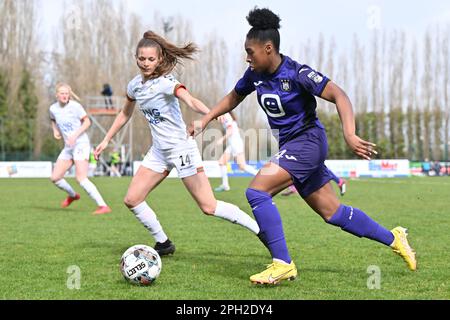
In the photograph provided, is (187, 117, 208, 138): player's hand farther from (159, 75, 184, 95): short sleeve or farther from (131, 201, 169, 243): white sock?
(131, 201, 169, 243): white sock

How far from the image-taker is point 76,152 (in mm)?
11359

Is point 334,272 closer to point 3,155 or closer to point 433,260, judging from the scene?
point 433,260

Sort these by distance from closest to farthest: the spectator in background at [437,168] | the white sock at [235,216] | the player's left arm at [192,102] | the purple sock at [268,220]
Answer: the purple sock at [268,220] < the player's left arm at [192,102] < the white sock at [235,216] < the spectator in background at [437,168]

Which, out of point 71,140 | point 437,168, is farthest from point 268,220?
point 437,168

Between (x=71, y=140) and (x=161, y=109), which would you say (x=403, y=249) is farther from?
(x=71, y=140)

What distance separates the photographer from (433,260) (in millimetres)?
6035

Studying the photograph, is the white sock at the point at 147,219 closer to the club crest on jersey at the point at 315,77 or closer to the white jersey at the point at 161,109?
the white jersey at the point at 161,109

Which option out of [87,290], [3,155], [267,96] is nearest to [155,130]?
[267,96]

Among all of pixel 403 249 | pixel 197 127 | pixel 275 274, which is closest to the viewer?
pixel 275 274

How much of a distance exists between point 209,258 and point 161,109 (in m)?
1.64

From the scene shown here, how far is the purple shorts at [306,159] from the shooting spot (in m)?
5.00

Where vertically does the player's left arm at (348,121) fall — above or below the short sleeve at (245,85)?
below

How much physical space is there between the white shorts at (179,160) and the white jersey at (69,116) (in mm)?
5160

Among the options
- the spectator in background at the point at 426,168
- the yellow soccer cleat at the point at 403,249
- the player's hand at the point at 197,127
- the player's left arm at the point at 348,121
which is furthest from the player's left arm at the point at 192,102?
the spectator in background at the point at 426,168
